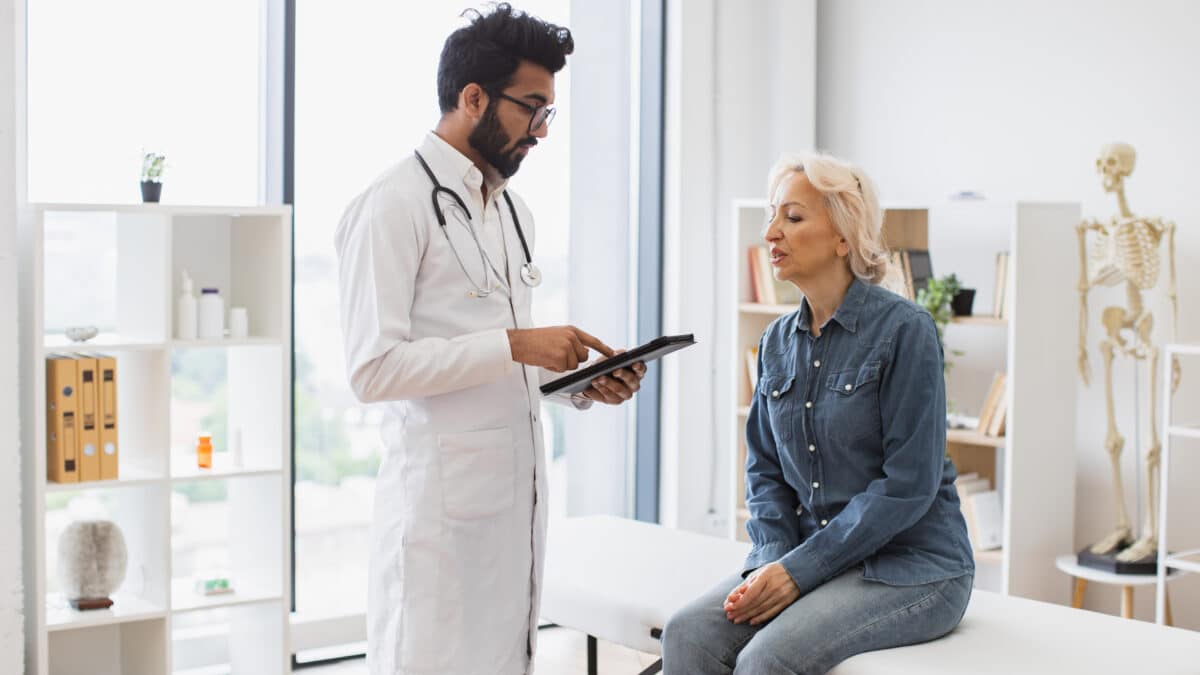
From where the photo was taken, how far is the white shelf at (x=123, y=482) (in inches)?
111

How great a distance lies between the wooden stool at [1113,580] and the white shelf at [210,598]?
2244 millimetres

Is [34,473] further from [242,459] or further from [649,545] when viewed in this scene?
[649,545]

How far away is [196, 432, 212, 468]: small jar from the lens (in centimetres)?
309

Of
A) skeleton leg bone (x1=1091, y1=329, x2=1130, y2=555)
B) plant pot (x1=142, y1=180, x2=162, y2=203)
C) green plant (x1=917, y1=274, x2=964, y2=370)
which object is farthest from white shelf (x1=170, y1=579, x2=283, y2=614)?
skeleton leg bone (x1=1091, y1=329, x2=1130, y2=555)

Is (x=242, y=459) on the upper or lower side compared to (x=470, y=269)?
lower

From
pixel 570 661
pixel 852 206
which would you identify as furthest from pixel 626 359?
pixel 570 661

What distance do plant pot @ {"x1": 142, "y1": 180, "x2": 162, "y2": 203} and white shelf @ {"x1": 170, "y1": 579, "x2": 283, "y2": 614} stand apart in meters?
0.96

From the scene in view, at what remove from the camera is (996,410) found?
3.70 metres

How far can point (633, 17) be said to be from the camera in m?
4.47

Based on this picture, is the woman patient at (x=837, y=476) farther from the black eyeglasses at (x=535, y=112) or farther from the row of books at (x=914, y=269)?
the row of books at (x=914, y=269)

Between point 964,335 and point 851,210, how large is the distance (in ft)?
6.86

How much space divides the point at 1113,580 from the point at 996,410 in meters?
0.59

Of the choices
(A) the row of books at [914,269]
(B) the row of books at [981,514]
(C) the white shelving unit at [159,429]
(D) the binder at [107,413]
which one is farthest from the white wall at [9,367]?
(B) the row of books at [981,514]

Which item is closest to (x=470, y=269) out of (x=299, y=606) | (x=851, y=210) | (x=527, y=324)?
(x=527, y=324)
